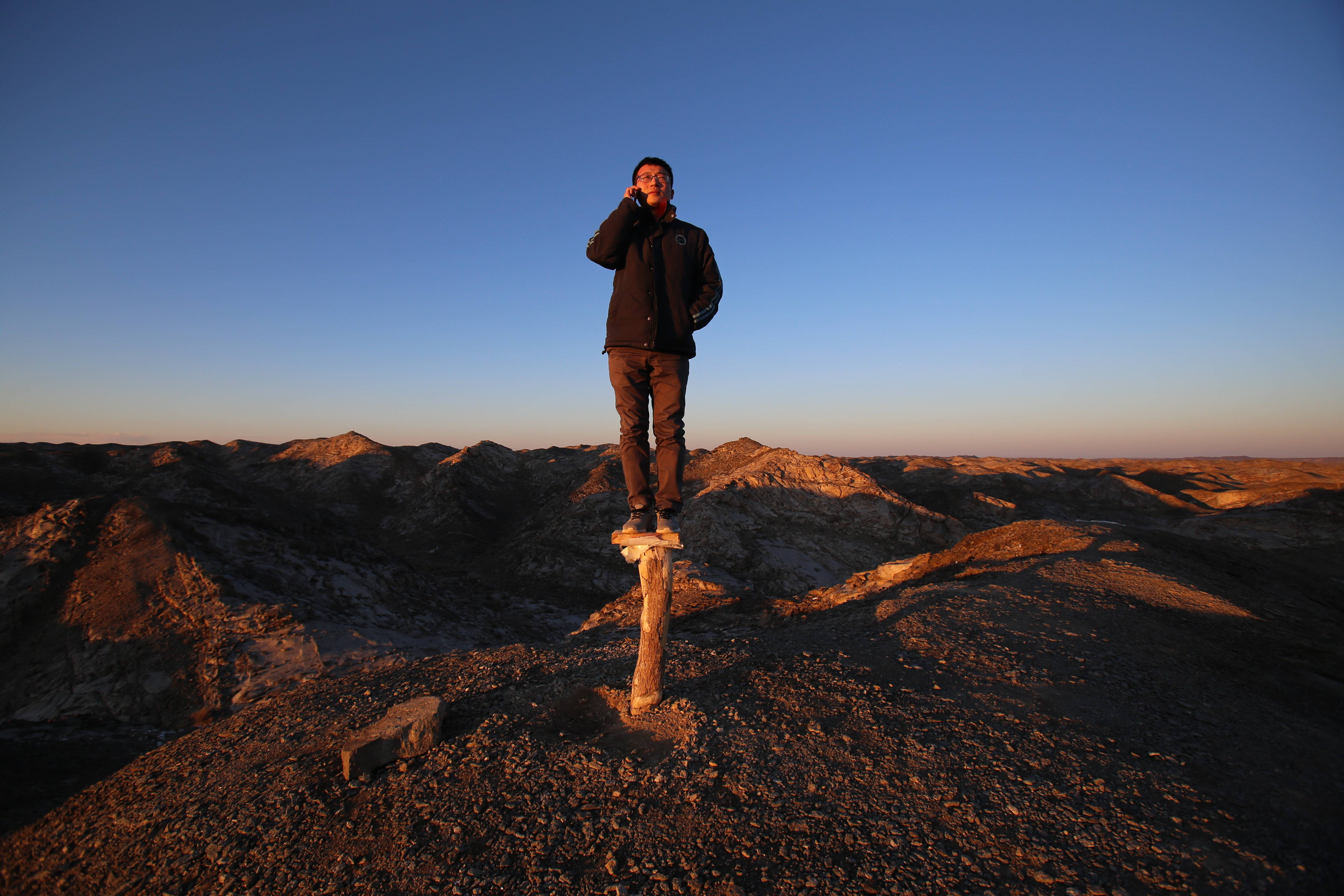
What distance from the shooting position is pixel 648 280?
367 cm

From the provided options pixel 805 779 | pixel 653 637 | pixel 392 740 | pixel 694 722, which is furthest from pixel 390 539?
pixel 805 779

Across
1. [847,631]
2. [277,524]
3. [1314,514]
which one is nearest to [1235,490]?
[1314,514]

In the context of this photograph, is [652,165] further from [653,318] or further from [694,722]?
[694,722]

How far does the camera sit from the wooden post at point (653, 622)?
385 centimetres

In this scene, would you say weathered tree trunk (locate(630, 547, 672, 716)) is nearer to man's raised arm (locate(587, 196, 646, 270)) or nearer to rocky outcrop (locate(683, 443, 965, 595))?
man's raised arm (locate(587, 196, 646, 270))

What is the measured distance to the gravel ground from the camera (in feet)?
8.39

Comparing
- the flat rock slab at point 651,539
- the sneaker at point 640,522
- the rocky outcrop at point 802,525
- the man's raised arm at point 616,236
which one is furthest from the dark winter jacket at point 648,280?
the rocky outcrop at point 802,525

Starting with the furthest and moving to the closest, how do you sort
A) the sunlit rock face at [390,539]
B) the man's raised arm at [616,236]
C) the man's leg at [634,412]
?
the sunlit rock face at [390,539]
the man's leg at [634,412]
the man's raised arm at [616,236]

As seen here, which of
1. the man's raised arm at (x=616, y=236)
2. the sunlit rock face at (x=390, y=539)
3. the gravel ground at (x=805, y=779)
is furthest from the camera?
the sunlit rock face at (x=390, y=539)

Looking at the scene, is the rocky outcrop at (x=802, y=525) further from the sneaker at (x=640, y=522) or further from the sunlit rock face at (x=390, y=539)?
the sneaker at (x=640, y=522)

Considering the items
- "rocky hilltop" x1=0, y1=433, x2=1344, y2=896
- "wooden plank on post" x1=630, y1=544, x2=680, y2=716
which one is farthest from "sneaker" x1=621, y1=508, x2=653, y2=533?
"rocky hilltop" x1=0, y1=433, x2=1344, y2=896

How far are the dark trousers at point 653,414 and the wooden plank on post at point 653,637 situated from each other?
0.47 m

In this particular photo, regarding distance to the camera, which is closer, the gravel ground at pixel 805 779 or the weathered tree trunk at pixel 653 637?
the gravel ground at pixel 805 779

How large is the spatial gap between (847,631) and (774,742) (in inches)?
102
